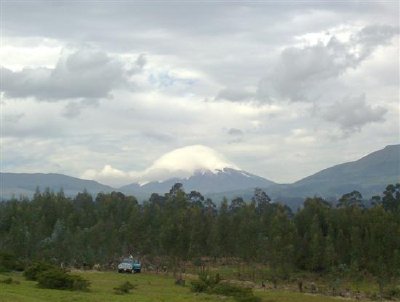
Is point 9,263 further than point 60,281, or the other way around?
point 9,263

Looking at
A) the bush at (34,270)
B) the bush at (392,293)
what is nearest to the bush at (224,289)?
the bush at (34,270)

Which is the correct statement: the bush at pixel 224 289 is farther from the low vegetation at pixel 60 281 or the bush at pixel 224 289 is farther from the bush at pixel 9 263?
the bush at pixel 9 263

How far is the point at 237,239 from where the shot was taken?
100500 mm

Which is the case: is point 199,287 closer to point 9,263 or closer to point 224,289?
point 224,289

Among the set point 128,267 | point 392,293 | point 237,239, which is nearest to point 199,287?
point 392,293

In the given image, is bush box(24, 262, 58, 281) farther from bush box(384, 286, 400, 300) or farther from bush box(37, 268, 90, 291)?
bush box(384, 286, 400, 300)

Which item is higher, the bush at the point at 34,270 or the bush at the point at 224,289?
the bush at the point at 34,270

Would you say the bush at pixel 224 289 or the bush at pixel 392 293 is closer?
the bush at pixel 224 289


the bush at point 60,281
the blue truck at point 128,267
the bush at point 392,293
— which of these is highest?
the bush at point 60,281

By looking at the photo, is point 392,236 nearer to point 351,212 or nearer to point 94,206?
point 351,212

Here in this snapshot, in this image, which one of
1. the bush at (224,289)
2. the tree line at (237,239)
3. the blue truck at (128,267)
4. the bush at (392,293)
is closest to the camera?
the bush at (224,289)

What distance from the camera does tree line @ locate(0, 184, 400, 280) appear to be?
3398 inches

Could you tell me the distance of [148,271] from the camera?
315 ft

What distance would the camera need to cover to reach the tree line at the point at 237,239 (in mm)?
86312
